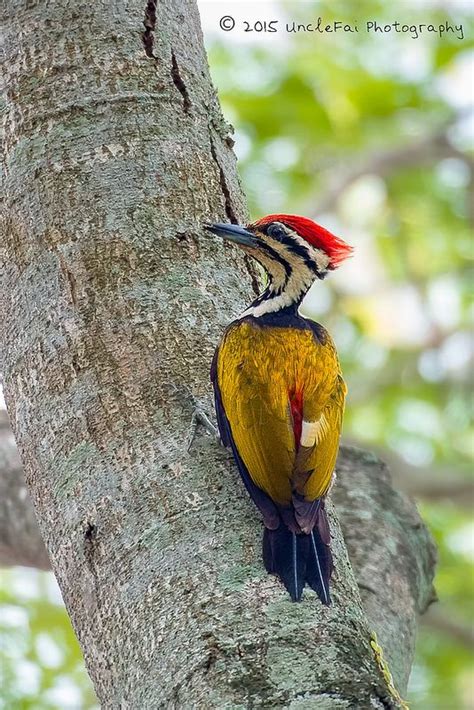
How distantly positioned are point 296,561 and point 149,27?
1963 millimetres

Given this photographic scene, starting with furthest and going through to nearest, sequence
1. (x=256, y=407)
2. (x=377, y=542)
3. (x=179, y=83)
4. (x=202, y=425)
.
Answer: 1. (x=377, y=542)
2. (x=179, y=83)
3. (x=256, y=407)
4. (x=202, y=425)

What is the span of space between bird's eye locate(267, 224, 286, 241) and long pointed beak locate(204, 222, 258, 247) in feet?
0.48

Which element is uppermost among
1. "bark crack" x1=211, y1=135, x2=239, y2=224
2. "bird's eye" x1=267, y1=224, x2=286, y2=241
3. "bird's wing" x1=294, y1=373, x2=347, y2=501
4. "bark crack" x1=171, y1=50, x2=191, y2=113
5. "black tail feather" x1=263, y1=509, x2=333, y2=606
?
"bark crack" x1=171, y1=50, x2=191, y2=113

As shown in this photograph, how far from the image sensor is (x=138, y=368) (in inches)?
119

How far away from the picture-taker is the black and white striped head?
3.67 metres

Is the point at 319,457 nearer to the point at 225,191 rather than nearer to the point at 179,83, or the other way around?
the point at 225,191

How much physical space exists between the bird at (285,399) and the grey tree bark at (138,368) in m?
0.05

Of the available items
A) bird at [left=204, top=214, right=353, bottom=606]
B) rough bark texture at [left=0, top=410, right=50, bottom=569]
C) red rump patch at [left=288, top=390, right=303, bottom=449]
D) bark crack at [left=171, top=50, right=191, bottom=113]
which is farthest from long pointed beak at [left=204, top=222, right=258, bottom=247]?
rough bark texture at [left=0, top=410, right=50, bottom=569]

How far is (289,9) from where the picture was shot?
31.4 ft

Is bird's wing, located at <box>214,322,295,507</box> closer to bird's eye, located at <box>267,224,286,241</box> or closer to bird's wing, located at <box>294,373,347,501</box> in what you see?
bird's wing, located at <box>294,373,347,501</box>

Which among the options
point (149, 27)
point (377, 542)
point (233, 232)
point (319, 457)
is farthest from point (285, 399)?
point (149, 27)

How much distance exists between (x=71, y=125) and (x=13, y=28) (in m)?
0.47

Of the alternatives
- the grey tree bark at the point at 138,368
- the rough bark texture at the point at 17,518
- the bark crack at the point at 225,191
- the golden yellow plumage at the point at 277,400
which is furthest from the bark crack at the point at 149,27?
the rough bark texture at the point at 17,518

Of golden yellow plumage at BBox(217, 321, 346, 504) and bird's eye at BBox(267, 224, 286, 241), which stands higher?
bird's eye at BBox(267, 224, 286, 241)
